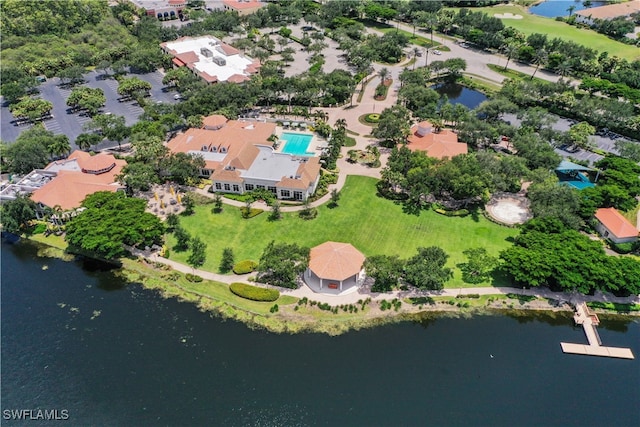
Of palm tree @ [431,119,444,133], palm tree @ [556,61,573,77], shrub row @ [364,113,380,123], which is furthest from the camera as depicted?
palm tree @ [556,61,573,77]

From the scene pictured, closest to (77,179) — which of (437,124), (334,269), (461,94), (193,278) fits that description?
(193,278)

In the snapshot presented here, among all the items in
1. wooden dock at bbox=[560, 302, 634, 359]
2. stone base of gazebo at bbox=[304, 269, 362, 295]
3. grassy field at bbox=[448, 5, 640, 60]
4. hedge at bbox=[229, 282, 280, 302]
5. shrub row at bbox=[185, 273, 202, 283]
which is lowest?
shrub row at bbox=[185, 273, 202, 283]

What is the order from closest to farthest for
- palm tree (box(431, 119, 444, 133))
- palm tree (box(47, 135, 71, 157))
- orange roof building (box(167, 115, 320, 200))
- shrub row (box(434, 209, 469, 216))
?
shrub row (box(434, 209, 469, 216)) → orange roof building (box(167, 115, 320, 200)) → palm tree (box(47, 135, 71, 157)) → palm tree (box(431, 119, 444, 133))

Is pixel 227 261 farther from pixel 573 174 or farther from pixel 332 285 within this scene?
pixel 573 174

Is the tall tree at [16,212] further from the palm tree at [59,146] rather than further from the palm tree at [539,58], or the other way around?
the palm tree at [539,58]

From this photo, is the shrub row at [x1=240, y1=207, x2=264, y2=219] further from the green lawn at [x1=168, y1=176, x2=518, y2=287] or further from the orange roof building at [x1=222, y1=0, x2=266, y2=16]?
the orange roof building at [x1=222, y1=0, x2=266, y2=16]

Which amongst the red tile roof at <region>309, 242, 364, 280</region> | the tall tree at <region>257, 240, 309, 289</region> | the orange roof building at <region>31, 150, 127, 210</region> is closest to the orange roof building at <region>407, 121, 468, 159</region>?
the red tile roof at <region>309, 242, 364, 280</region>
